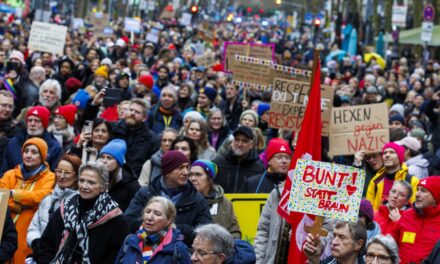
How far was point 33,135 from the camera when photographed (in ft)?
37.1

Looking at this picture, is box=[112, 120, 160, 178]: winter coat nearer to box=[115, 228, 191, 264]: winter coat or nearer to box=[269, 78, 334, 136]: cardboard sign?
box=[269, 78, 334, 136]: cardboard sign

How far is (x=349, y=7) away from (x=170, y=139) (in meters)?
49.7

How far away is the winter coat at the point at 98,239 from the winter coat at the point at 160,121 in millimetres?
6034

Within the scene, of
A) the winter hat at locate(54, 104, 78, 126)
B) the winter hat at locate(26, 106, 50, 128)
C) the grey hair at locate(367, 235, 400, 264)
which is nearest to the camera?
the grey hair at locate(367, 235, 400, 264)

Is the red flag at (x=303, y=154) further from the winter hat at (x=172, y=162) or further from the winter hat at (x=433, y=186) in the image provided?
the winter hat at (x=433, y=186)

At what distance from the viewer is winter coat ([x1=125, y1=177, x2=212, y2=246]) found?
28.2ft

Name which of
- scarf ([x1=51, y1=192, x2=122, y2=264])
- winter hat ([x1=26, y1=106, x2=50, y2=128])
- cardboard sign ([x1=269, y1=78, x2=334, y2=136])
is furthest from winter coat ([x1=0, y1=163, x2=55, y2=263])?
cardboard sign ([x1=269, y1=78, x2=334, y2=136])

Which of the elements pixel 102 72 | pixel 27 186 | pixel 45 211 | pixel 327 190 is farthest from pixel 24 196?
pixel 102 72

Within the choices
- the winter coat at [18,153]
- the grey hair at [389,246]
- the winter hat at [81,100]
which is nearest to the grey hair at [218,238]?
the grey hair at [389,246]

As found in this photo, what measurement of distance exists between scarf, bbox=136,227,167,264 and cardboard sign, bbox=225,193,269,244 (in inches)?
95.2

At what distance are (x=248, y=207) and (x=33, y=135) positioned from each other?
94.9 inches

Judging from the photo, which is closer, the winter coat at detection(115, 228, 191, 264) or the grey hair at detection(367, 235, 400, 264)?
the grey hair at detection(367, 235, 400, 264)

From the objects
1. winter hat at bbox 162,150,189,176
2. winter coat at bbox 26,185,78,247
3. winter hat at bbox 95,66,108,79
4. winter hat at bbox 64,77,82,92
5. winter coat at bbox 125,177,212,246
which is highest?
winter hat at bbox 95,66,108,79

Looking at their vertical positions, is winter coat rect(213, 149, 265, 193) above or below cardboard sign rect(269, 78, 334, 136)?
below
